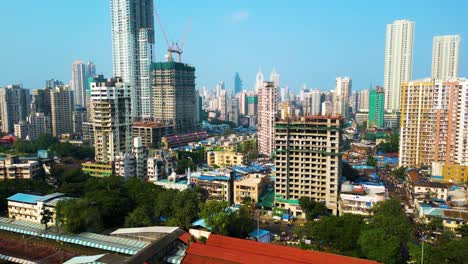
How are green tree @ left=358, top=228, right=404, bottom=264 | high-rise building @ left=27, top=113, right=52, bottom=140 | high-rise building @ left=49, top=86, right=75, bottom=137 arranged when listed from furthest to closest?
high-rise building @ left=49, top=86, right=75, bottom=137, high-rise building @ left=27, top=113, right=52, bottom=140, green tree @ left=358, top=228, right=404, bottom=264

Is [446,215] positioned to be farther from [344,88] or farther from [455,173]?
[344,88]

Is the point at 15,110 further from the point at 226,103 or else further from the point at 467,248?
the point at 467,248

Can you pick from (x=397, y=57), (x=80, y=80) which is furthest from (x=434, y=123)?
(x=80, y=80)

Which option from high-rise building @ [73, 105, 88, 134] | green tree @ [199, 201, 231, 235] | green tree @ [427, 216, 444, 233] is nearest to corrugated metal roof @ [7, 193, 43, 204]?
green tree @ [199, 201, 231, 235]

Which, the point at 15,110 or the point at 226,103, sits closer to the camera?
the point at 15,110

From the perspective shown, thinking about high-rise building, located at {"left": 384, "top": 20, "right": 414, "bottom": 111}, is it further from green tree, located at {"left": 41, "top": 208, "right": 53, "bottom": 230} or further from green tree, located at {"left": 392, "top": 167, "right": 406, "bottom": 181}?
green tree, located at {"left": 41, "top": 208, "right": 53, "bottom": 230}

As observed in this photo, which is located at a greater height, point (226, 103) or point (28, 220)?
point (226, 103)

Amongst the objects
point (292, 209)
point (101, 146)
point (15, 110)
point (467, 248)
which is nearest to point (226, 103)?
point (15, 110)
